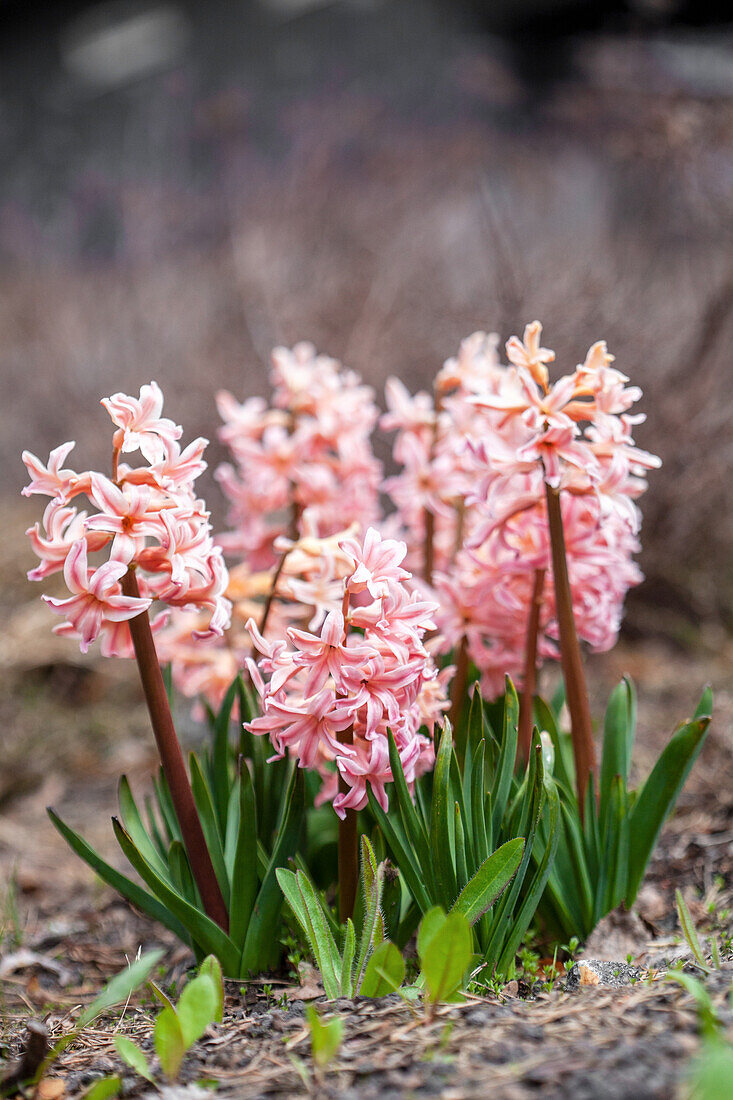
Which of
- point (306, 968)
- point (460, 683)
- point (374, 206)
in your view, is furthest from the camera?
point (374, 206)

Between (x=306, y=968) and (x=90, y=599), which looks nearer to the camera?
(x=90, y=599)

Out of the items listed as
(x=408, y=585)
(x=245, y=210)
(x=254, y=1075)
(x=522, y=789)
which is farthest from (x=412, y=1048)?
(x=245, y=210)

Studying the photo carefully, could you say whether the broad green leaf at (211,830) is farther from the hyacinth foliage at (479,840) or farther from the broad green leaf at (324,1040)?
the broad green leaf at (324,1040)

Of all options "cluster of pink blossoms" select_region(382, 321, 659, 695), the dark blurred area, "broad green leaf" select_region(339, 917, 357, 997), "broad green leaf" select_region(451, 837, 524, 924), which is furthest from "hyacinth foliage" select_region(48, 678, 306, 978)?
the dark blurred area

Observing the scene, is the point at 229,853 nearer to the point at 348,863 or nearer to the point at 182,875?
the point at 182,875

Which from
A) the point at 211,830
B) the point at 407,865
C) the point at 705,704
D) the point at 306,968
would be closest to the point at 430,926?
the point at 407,865

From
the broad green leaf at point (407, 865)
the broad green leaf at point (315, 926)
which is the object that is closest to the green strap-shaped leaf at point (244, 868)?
the broad green leaf at point (315, 926)

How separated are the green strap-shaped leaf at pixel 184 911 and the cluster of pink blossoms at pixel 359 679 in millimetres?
310

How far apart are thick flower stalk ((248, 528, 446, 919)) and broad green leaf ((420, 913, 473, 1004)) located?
272 millimetres

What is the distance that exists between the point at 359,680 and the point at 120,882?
2.11 feet

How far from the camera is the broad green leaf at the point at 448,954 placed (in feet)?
3.87

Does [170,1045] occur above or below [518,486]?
below

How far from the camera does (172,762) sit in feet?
5.01

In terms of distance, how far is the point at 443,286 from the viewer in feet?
16.3
